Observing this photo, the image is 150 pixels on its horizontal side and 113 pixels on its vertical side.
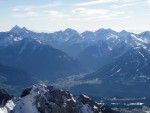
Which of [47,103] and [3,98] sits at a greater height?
[3,98]

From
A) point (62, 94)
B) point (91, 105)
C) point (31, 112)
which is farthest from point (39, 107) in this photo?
point (91, 105)

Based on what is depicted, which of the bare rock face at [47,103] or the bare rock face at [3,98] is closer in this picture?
the bare rock face at [47,103]

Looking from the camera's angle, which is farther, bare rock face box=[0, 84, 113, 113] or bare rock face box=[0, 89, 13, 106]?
bare rock face box=[0, 89, 13, 106]

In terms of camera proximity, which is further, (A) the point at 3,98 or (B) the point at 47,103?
(A) the point at 3,98

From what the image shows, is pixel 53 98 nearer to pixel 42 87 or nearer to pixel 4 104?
pixel 42 87

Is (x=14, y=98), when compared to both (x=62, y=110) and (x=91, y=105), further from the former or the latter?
(x=91, y=105)

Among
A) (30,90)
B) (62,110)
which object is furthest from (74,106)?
(30,90)

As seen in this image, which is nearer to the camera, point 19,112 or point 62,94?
point 19,112
